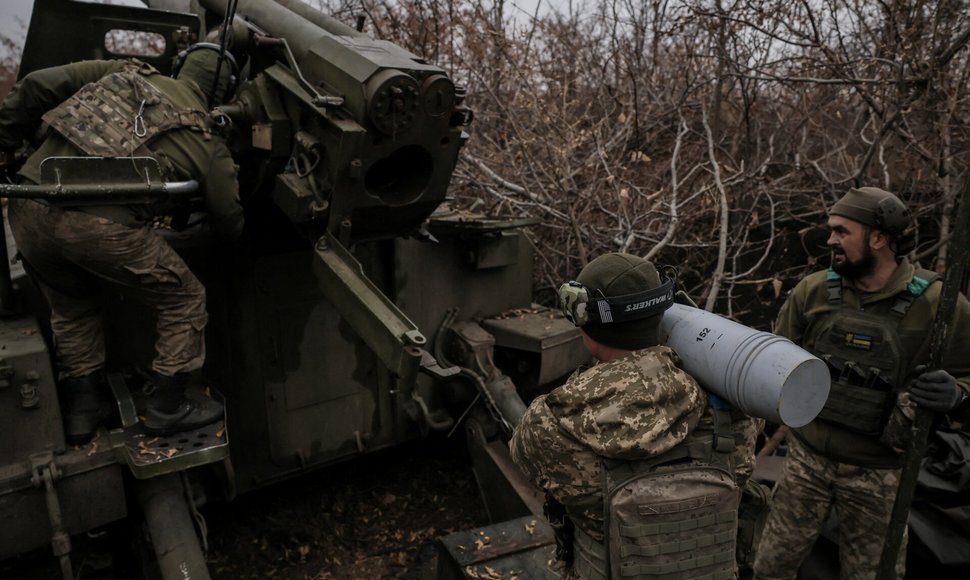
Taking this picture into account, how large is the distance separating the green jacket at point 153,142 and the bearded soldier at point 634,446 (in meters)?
1.70

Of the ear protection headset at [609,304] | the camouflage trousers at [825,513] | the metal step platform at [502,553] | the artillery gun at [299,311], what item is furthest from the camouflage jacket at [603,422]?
the camouflage trousers at [825,513]

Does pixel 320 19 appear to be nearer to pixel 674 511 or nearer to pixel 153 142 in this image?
pixel 153 142

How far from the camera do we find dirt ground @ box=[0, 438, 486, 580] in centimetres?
381

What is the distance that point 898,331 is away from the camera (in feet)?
9.29

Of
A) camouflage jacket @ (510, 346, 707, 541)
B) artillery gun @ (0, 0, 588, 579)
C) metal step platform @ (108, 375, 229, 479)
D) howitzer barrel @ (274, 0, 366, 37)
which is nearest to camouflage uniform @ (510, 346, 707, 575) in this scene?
camouflage jacket @ (510, 346, 707, 541)

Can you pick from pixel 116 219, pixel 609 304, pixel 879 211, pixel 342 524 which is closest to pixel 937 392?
pixel 879 211

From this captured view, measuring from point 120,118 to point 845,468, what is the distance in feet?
10.4

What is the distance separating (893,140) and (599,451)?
612cm

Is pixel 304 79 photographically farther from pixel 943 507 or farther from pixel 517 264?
pixel 943 507

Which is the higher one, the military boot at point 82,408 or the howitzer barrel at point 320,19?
the howitzer barrel at point 320,19

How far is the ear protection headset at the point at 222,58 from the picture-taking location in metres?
3.20

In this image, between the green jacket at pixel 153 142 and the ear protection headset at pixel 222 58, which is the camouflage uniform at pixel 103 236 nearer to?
the green jacket at pixel 153 142

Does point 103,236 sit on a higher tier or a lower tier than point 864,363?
higher

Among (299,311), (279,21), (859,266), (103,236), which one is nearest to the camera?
(103,236)
